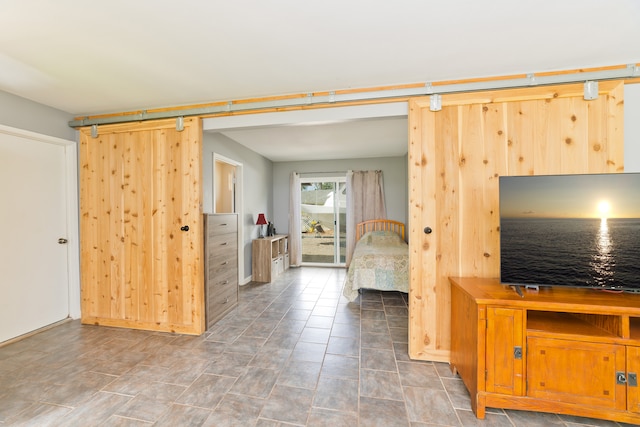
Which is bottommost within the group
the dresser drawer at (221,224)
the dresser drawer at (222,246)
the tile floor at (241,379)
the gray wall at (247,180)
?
the tile floor at (241,379)

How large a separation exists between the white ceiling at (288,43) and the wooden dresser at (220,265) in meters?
1.43

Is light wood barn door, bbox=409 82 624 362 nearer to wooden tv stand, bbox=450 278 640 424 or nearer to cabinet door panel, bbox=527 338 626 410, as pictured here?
wooden tv stand, bbox=450 278 640 424

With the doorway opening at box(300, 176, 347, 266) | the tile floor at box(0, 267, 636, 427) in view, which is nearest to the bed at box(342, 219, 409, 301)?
the tile floor at box(0, 267, 636, 427)

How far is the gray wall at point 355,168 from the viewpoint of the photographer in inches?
220

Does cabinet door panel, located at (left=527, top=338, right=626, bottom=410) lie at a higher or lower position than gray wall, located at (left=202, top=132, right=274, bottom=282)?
lower

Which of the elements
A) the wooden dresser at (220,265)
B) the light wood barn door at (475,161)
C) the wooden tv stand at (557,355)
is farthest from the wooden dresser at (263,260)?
the wooden tv stand at (557,355)

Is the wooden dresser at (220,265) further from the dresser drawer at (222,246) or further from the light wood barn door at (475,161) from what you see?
the light wood barn door at (475,161)

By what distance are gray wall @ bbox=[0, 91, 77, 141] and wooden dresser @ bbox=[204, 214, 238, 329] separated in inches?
74.9

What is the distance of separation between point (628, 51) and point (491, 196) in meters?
1.28

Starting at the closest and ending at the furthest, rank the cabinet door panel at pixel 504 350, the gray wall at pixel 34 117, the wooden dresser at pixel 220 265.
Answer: the cabinet door panel at pixel 504 350
the gray wall at pixel 34 117
the wooden dresser at pixel 220 265

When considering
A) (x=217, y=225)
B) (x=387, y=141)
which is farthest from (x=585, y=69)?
(x=217, y=225)

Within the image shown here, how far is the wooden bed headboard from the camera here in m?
5.55

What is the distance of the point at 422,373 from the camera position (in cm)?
205

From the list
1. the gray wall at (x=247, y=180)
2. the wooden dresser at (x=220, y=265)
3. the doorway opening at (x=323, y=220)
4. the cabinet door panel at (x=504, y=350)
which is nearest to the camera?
the cabinet door panel at (x=504, y=350)
